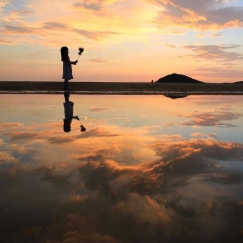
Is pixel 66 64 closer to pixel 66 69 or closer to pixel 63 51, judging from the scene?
pixel 66 69

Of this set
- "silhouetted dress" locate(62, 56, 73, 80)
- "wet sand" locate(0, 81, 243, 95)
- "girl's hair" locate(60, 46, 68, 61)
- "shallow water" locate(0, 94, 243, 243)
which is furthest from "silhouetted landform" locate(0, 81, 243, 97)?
"shallow water" locate(0, 94, 243, 243)

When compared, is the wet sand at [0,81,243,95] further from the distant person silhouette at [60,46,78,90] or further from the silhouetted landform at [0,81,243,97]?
the distant person silhouette at [60,46,78,90]

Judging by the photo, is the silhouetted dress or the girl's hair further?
the silhouetted dress

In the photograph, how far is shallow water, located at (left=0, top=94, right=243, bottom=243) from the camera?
2762 mm

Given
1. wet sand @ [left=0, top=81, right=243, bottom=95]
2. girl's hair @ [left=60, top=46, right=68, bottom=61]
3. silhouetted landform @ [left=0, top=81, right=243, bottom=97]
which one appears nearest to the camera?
girl's hair @ [left=60, top=46, right=68, bottom=61]

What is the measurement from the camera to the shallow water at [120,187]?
9.06 feet

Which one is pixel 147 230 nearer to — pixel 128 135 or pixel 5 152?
pixel 5 152

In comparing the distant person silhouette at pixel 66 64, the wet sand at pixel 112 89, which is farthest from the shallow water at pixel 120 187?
the wet sand at pixel 112 89

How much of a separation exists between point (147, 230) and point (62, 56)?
1990cm

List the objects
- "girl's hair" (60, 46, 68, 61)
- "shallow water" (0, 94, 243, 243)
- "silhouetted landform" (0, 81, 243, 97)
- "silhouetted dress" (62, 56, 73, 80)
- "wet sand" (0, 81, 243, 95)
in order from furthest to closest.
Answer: "wet sand" (0, 81, 243, 95), "silhouetted landform" (0, 81, 243, 97), "silhouetted dress" (62, 56, 73, 80), "girl's hair" (60, 46, 68, 61), "shallow water" (0, 94, 243, 243)

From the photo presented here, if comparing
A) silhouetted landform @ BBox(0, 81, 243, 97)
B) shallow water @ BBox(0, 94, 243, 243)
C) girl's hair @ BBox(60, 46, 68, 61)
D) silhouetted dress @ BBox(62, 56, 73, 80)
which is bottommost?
shallow water @ BBox(0, 94, 243, 243)

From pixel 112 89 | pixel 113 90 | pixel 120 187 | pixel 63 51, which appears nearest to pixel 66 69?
pixel 63 51

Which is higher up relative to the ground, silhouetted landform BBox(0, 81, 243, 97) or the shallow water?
silhouetted landform BBox(0, 81, 243, 97)

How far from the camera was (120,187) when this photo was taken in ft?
12.3
